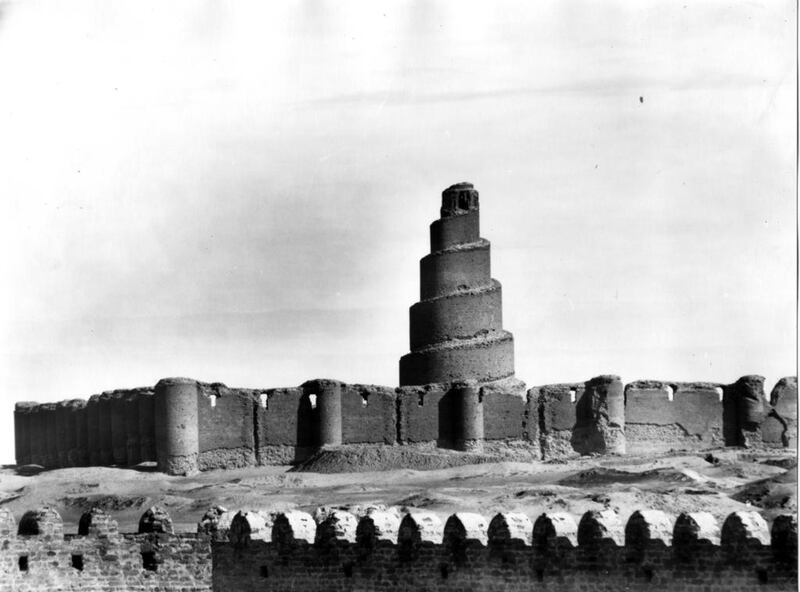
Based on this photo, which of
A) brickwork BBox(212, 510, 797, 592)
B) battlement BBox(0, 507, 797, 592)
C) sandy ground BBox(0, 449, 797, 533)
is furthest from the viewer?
sandy ground BBox(0, 449, 797, 533)

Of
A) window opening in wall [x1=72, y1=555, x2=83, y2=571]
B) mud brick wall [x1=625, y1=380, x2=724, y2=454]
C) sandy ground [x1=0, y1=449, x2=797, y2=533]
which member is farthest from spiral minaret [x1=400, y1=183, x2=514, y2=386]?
window opening in wall [x1=72, y1=555, x2=83, y2=571]

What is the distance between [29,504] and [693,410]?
21.0m

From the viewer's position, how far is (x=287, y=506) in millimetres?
47031

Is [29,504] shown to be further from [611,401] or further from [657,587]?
[657,587]

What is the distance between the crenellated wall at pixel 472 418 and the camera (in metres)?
61.7

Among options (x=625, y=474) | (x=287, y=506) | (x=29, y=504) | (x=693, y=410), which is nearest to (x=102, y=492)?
(x=29, y=504)

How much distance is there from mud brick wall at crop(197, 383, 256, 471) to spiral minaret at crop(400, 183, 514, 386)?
6.07 meters

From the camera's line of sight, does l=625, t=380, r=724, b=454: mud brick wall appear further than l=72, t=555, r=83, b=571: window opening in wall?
Yes

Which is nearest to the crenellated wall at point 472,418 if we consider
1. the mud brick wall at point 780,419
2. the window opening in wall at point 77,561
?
the mud brick wall at point 780,419

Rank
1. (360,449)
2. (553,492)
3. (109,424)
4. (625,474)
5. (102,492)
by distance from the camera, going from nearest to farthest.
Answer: (553,492)
(625,474)
(102,492)
(360,449)
(109,424)

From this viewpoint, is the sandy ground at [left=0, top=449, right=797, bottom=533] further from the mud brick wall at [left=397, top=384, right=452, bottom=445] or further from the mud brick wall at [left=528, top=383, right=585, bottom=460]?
the mud brick wall at [left=397, top=384, right=452, bottom=445]

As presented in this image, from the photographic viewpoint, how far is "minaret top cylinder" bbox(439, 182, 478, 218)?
63750mm

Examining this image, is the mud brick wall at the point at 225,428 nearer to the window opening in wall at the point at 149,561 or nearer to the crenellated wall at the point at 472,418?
the crenellated wall at the point at 472,418

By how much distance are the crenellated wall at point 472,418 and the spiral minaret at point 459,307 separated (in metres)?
1.51
